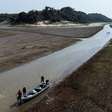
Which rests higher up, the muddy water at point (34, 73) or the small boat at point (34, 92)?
the small boat at point (34, 92)

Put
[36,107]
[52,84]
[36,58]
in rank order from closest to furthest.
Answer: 1. [36,107]
2. [52,84]
3. [36,58]

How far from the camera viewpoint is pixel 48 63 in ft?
181

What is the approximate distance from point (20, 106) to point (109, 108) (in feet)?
31.6

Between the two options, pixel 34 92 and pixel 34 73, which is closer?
pixel 34 92

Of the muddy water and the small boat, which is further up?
the small boat

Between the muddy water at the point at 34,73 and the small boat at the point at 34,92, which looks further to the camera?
the muddy water at the point at 34,73

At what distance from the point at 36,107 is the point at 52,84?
394 inches

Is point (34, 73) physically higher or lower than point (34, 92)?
lower

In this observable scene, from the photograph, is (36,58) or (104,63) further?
(36,58)

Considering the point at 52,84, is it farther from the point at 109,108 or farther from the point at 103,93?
the point at 109,108

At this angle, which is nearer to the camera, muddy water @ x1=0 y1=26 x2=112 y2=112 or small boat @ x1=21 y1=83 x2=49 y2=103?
small boat @ x1=21 y1=83 x2=49 y2=103

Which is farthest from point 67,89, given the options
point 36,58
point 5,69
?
point 36,58

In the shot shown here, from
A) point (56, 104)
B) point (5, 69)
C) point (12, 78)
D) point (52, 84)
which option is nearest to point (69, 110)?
point (56, 104)

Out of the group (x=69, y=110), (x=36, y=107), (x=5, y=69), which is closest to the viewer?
(x=69, y=110)
